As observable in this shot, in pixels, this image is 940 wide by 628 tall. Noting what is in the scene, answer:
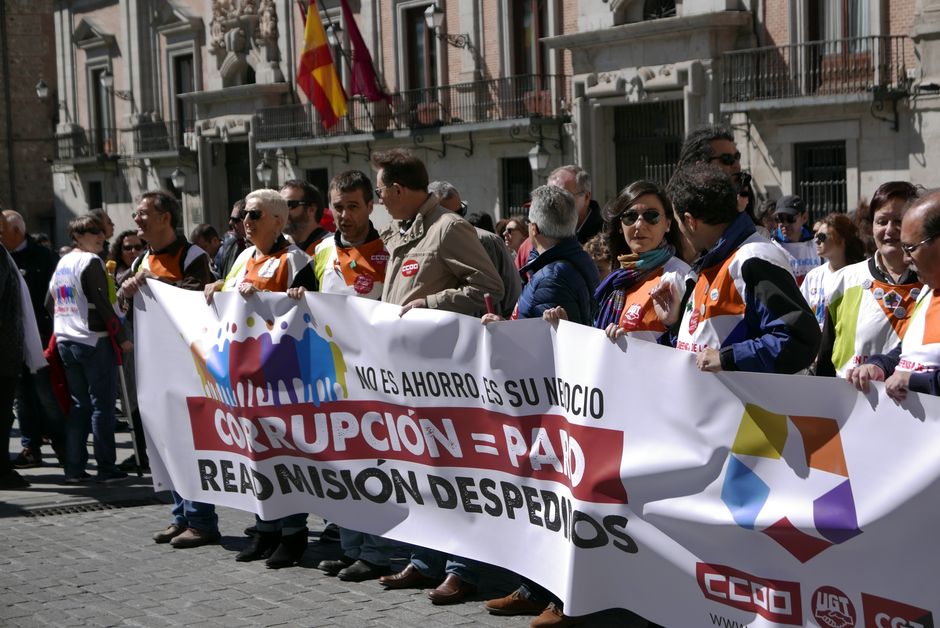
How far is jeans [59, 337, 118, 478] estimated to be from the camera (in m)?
9.12

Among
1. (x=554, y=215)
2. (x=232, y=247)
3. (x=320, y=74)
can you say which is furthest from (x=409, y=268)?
(x=320, y=74)

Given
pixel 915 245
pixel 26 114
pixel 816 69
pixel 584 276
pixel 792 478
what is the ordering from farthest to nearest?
pixel 26 114 < pixel 816 69 < pixel 584 276 < pixel 792 478 < pixel 915 245

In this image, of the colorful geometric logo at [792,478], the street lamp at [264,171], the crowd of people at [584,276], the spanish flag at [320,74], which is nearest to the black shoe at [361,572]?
the crowd of people at [584,276]

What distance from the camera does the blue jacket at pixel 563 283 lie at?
5.76 meters

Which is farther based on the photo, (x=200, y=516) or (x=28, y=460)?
(x=28, y=460)

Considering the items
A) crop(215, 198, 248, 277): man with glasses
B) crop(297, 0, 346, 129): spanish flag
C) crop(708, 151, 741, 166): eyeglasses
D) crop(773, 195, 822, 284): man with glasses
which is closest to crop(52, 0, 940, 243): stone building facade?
crop(297, 0, 346, 129): spanish flag

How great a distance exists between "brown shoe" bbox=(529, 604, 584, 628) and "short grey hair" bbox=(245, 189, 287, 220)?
104 inches

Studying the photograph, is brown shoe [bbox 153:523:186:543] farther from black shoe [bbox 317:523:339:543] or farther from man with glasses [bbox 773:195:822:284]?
man with glasses [bbox 773:195:822:284]

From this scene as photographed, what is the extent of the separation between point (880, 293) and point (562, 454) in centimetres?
149

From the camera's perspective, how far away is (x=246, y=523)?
7.78 metres

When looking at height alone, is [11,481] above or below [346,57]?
below

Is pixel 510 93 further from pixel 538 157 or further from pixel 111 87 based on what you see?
pixel 111 87

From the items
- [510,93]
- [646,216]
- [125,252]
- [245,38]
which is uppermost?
[245,38]

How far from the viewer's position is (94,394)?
29.9 ft
